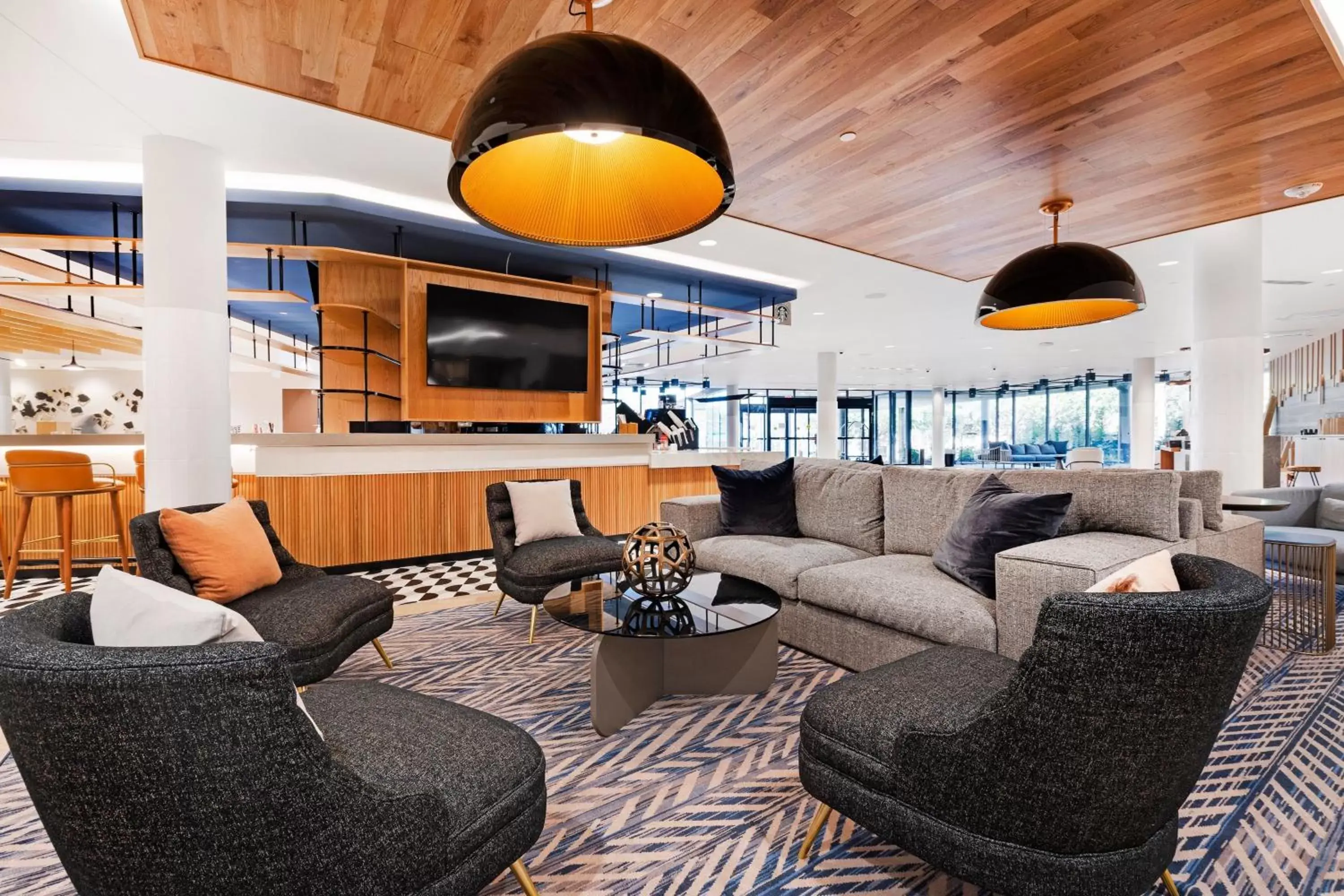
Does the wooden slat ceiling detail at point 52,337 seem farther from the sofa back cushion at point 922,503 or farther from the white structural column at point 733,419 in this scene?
the white structural column at point 733,419

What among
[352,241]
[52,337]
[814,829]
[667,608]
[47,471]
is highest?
[352,241]

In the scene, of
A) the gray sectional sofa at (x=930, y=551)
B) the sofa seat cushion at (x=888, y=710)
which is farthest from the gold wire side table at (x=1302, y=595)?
the sofa seat cushion at (x=888, y=710)

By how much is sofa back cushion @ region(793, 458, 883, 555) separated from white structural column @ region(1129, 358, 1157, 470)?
12126 millimetres

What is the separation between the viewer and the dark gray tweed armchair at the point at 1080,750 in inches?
38.6

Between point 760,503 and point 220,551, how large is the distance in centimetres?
268

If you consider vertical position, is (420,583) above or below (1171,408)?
below

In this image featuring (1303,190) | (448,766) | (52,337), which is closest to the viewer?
(448,766)

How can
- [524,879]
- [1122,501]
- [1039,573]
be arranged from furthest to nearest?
[1122,501]
[1039,573]
[524,879]

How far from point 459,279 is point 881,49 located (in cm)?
416

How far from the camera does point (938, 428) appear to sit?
1756 cm

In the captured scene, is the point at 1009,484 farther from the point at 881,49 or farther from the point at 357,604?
the point at 357,604

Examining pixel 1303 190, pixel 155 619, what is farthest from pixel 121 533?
pixel 1303 190

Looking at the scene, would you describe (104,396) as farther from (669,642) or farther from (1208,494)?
(1208,494)

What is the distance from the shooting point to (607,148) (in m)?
1.53
